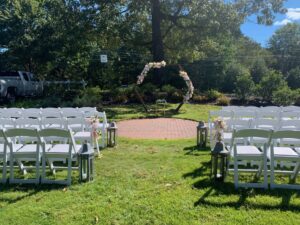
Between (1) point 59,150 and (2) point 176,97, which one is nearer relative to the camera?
(1) point 59,150

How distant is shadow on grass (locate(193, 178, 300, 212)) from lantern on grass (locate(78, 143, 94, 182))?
186 centimetres

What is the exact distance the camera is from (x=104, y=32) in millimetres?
23406

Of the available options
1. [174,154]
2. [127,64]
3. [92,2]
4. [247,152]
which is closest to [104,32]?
[92,2]

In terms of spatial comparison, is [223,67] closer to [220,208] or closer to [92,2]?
[92,2]

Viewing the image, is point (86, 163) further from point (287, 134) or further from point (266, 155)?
point (287, 134)

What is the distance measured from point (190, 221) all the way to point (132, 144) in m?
5.24

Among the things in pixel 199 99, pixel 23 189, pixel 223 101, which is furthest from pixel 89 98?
pixel 23 189

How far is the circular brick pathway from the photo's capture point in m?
11.5

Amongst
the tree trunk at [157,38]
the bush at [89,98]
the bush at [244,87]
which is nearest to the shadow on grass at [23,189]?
the bush at [89,98]

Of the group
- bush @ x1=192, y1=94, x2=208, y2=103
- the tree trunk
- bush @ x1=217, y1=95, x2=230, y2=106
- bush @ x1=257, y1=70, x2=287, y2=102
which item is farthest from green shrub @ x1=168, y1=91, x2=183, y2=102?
bush @ x1=257, y1=70, x2=287, y2=102

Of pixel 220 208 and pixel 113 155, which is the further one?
pixel 113 155

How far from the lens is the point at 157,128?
13.1 meters

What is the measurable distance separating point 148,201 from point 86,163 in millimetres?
1566

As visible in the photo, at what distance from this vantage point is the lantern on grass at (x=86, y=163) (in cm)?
614
